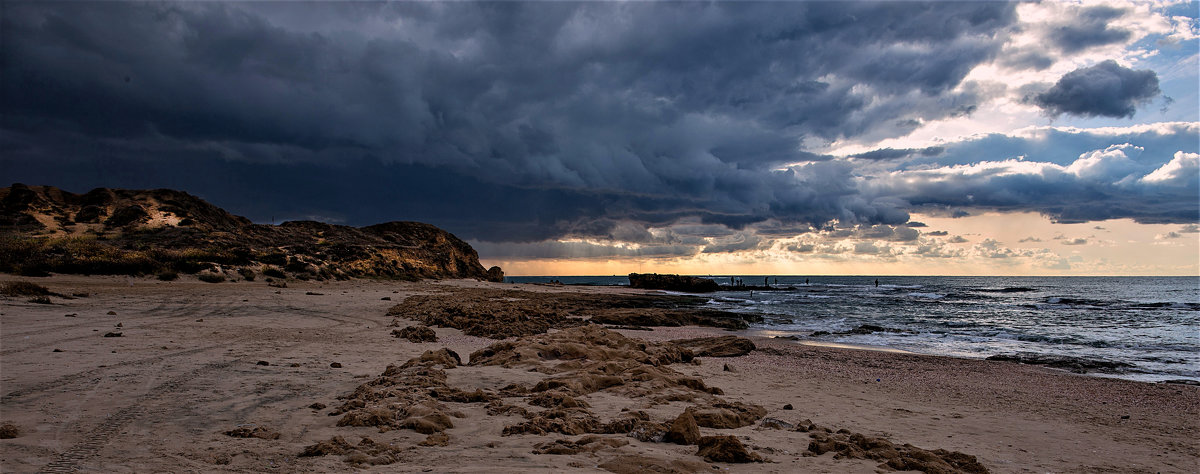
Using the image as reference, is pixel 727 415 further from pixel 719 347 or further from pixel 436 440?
pixel 719 347

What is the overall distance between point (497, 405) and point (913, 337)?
20.6 metres

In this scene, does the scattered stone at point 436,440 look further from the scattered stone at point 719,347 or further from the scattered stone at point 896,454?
the scattered stone at point 719,347

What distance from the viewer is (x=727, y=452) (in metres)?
5.02

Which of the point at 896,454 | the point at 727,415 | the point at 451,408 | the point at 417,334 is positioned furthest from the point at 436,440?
the point at 417,334

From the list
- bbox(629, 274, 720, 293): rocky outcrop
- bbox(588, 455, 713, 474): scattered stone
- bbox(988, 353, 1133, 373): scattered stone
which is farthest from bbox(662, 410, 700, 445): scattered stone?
bbox(629, 274, 720, 293): rocky outcrop

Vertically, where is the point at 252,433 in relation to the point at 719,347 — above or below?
above

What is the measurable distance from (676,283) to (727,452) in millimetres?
74798

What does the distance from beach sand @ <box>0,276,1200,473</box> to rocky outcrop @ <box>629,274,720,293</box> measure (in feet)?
205

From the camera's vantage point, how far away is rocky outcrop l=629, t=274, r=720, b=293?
77188 millimetres

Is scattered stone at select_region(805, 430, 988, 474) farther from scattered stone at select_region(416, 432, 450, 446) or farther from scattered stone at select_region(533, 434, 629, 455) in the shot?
scattered stone at select_region(416, 432, 450, 446)

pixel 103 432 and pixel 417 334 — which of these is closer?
pixel 103 432

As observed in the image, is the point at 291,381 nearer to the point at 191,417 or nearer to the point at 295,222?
the point at 191,417

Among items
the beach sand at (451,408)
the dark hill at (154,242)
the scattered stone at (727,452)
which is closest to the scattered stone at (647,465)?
the beach sand at (451,408)

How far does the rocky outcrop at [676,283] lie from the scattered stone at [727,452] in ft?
238
